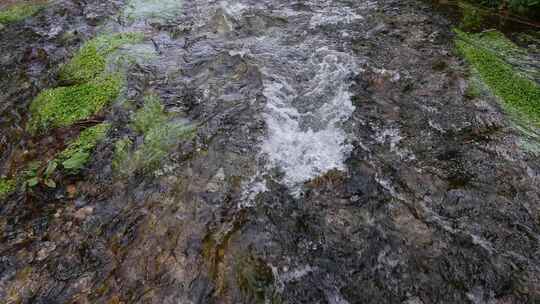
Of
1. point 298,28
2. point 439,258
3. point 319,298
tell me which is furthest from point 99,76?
point 439,258

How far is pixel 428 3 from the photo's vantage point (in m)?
7.68

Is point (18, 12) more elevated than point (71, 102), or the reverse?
point (18, 12)

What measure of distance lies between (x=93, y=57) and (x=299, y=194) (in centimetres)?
510

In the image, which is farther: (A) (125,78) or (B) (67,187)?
(A) (125,78)

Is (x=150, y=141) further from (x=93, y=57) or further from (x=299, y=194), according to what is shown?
(x=93, y=57)

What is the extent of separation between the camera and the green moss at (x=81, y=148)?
16.2 ft

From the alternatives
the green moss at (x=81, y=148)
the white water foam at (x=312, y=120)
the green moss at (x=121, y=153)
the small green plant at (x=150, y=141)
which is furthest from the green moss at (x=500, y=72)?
the green moss at (x=81, y=148)

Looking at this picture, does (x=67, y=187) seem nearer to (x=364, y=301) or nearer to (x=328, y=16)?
(x=364, y=301)

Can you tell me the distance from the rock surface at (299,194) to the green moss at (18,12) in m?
2.93

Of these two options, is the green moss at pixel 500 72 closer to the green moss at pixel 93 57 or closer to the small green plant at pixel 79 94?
the small green plant at pixel 79 94

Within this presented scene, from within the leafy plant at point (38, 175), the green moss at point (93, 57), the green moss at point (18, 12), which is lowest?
the leafy plant at point (38, 175)

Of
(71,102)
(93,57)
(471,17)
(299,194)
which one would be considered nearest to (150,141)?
(71,102)

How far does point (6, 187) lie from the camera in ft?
15.9

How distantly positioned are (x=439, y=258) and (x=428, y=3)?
6.02 m
